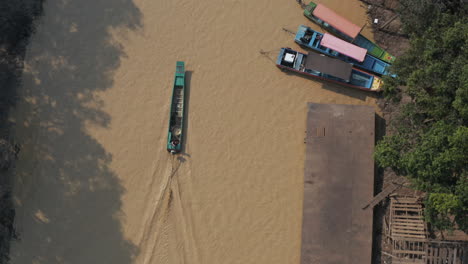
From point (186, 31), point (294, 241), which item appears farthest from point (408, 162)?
point (186, 31)

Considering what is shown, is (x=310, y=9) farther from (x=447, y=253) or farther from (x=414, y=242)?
(x=447, y=253)

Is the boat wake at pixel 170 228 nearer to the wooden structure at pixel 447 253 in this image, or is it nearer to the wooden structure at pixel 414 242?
the wooden structure at pixel 414 242

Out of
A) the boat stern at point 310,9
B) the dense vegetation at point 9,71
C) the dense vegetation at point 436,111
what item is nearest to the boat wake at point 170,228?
the dense vegetation at point 9,71

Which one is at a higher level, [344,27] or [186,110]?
[344,27]

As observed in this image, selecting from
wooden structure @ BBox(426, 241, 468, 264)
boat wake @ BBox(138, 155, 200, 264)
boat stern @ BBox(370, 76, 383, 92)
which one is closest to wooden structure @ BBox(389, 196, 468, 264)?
wooden structure @ BBox(426, 241, 468, 264)

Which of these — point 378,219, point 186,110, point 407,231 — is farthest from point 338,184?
point 186,110
